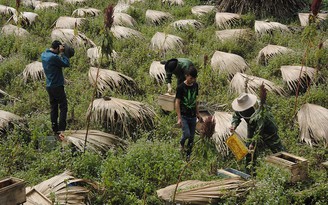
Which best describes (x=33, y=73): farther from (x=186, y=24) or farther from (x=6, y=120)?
(x=186, y=24)

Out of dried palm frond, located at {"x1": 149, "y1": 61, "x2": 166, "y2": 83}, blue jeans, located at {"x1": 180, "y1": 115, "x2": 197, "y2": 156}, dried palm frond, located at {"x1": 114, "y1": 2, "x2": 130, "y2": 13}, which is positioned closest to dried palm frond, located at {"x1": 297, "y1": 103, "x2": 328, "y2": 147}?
blue jeans, located at {"x1": 180, "y1": 115, "x2": 197, "y2": 156}

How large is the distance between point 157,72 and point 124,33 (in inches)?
73.3

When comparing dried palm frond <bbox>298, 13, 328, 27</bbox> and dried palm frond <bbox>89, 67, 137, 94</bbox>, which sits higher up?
dried palm frond <bbox>298, 13, 328, 27</bbox>

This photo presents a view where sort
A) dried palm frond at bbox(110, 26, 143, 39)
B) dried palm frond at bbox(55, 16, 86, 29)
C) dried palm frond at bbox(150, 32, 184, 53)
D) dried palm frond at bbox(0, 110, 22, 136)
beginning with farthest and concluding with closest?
1. dried palm frond at bbox(55, 16, 86, 29)
2. dried palm frond at bbox(110, 26, 143, 39)
3. dried palm frond at bbox(150, 32, 184, 53)
4. dried palm frond at bbox(0, 110, 22, 136)

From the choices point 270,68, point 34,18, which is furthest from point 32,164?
Answer: point 34,18

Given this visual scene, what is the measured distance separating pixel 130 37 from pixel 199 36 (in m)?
1.35

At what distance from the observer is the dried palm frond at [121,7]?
11688mm

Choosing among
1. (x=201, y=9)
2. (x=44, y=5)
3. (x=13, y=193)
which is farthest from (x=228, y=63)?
(x=44, y=5)

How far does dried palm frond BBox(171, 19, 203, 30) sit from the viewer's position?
10.6 meters

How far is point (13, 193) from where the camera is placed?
4473mm

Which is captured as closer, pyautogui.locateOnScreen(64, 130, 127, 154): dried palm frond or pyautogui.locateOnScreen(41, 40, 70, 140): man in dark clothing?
pyautogui.locateOnScreen(64, 130, 127, 154): dried palm frond

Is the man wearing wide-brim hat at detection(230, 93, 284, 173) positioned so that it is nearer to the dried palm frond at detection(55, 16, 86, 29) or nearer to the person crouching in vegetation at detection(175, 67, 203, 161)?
the person crouching in vegetation at detection(175, 67, 203, 161)

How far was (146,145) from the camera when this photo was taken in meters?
6.14

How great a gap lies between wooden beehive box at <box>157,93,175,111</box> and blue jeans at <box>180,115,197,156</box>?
1040 millimetres
